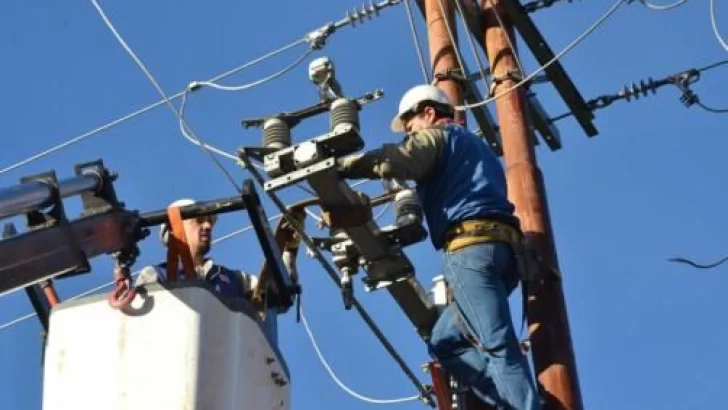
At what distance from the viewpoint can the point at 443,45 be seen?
810cm

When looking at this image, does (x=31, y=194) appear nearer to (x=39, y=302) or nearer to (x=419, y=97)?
(x=39, y=302)

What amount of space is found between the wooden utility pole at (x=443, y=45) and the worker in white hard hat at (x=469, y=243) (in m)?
1.42

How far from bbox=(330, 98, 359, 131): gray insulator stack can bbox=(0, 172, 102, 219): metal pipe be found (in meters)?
1.13

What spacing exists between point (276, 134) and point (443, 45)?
7.25 ft

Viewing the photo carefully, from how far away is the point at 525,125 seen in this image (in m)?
7.47

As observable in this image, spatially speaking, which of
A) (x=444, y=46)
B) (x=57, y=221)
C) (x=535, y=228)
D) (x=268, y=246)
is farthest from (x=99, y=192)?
(x=444, y=46)

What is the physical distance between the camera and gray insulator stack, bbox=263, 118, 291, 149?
6082 millimetres

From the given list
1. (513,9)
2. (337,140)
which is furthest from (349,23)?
(337,140)

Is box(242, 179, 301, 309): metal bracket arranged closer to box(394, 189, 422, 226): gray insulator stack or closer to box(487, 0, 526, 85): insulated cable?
box(394, 189, 422, 226): gray insulator stack

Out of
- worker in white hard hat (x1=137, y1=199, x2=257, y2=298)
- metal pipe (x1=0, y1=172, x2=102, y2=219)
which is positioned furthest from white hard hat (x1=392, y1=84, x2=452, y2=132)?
metal pipe (x1=0, y1=172, x2=102, y2=219)

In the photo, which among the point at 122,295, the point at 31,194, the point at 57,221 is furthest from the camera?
the point at 57,221

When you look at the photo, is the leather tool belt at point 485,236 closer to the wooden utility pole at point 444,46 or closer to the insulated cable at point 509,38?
the wooden utility pole at point 444,46

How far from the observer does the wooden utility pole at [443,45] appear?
7.82 meters

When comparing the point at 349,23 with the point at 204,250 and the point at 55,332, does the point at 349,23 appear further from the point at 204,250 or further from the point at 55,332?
the point at 55,332
